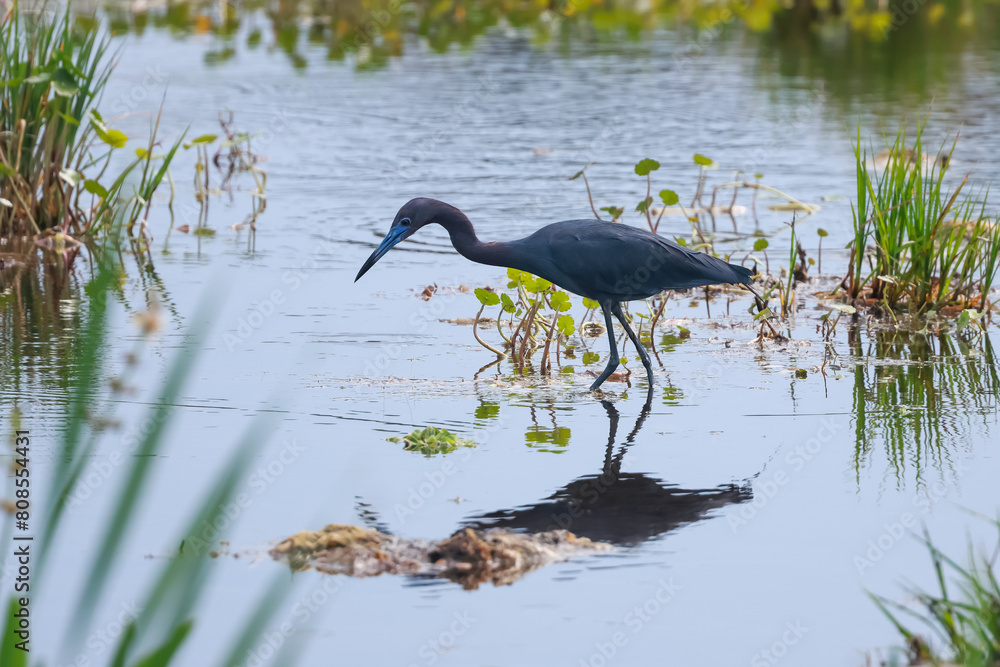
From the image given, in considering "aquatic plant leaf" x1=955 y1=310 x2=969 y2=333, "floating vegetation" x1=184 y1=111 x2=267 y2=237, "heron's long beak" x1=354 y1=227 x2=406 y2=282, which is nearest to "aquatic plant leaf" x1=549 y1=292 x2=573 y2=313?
"heron's long beak" x1=354 y1=227 x2=406 y2=282

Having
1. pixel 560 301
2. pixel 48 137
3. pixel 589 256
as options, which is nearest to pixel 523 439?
pixel 589 256

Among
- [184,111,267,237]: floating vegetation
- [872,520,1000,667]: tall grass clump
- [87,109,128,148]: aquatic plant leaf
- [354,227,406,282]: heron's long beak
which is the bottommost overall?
[872,520,1000,667]: tall grass clump

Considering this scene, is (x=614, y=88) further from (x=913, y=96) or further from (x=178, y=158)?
A: (x=178, y=158)

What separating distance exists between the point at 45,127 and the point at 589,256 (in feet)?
12.9

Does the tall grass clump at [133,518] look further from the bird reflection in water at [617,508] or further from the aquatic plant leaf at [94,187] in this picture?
the aquatic plant leaf at [94,187]

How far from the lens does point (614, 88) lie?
1612cm

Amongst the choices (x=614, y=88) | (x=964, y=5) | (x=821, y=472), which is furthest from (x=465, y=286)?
(x=964, y=5)

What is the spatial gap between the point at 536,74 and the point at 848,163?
593 cm

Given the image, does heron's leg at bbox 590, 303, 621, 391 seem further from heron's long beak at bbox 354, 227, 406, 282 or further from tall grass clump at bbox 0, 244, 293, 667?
tall grass clump at bbox 0, 244, 293, 667

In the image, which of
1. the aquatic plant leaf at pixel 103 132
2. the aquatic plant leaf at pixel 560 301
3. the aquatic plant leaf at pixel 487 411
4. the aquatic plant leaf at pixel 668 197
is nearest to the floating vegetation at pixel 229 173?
the aquatic plant leaf at pixel 103 132

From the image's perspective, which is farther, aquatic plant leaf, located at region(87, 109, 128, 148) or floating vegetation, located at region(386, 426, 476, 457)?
aquatic plant leaf, located at region(87, 109, 128, 148)

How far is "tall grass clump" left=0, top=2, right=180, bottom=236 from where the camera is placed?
27.4ft

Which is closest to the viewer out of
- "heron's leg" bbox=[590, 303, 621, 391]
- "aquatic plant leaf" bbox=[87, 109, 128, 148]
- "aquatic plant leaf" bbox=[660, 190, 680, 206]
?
"heron's leg" bbox=[590, 303, 621, 391]

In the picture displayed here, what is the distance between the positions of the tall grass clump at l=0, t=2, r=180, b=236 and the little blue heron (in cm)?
237
